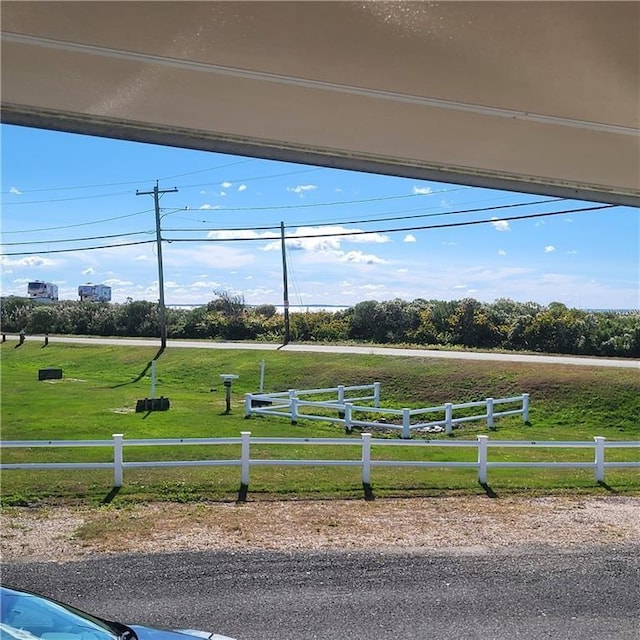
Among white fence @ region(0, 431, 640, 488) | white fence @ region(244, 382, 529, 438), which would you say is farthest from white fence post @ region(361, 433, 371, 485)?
Answer: white fence @ region(244, 382, 529, 438)

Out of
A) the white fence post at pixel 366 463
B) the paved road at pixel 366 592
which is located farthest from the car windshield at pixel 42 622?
the white fence post at pixel 366 463

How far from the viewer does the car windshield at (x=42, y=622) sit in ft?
10.1

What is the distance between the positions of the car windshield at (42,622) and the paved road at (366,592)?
2163mm

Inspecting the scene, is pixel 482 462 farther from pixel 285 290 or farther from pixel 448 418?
pixel 285 290

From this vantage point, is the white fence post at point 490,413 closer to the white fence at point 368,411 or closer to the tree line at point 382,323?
the white fence at point 368,411

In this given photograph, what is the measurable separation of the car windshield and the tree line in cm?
2985

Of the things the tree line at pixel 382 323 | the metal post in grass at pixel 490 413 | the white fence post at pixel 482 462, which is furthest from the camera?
the tree line at pixel 382 323

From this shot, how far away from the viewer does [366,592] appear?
626 cm

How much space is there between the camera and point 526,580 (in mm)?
6637

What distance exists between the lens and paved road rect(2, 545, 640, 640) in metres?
5.53

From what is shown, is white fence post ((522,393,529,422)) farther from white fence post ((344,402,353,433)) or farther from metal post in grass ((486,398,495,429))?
white fence post ((344,402,353,433))

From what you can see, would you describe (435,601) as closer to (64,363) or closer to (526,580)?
(526,580)

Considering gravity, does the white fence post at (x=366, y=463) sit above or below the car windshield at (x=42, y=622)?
below

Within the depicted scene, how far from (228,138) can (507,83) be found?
4.46 ft
